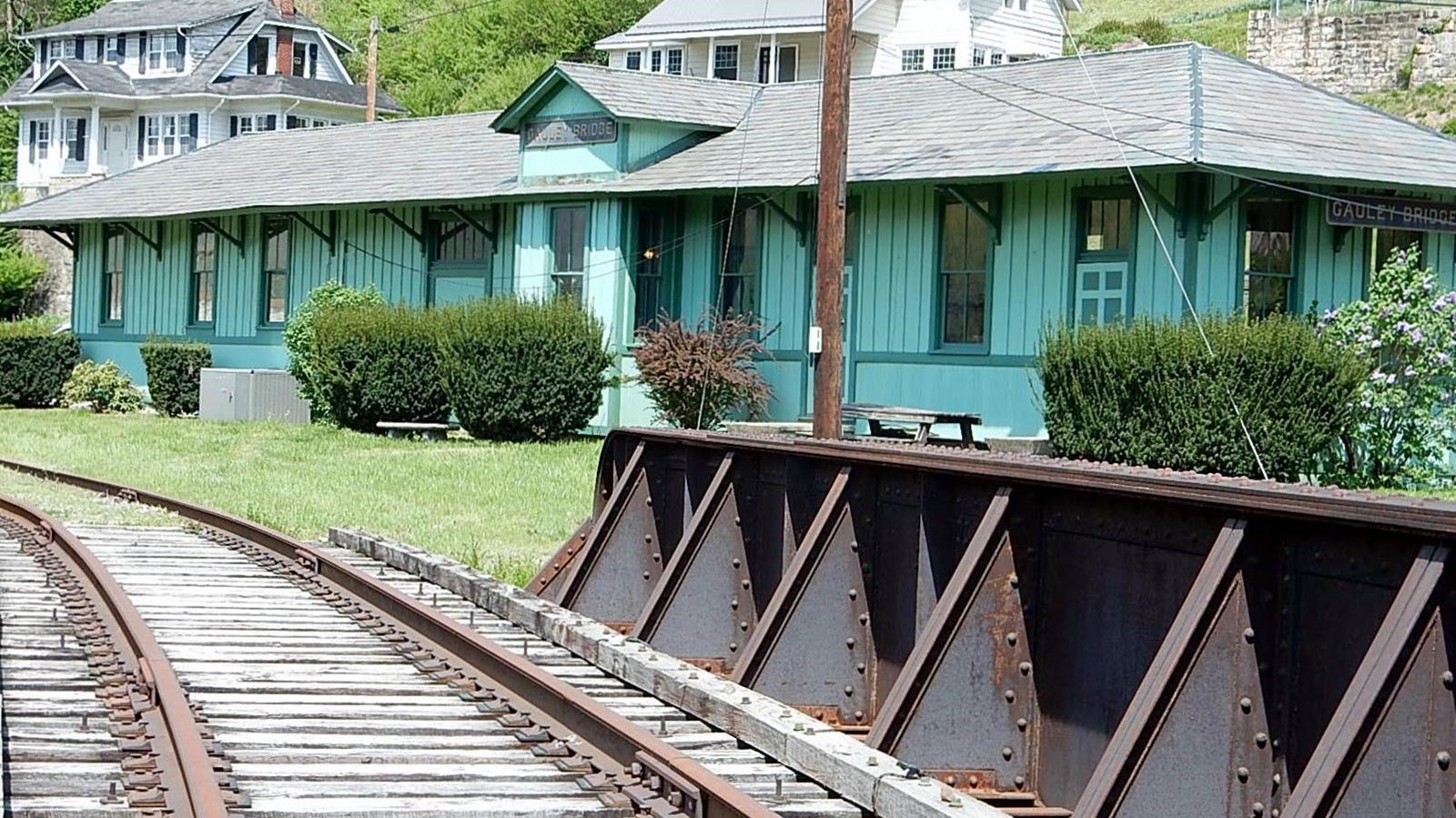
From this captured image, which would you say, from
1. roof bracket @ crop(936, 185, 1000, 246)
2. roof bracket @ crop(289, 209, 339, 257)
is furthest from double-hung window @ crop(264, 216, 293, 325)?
Answer: roof bracket @ crop(936, 185, 1000, 246)

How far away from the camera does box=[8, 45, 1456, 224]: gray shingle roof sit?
22781mm

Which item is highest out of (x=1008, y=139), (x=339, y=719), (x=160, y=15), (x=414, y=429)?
(x=160, y=15)

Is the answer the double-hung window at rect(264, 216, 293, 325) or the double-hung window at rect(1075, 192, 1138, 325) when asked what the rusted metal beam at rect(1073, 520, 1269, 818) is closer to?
the double-hung window at rect(1075, 192, 1138, 325)

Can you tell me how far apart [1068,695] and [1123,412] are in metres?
13.9

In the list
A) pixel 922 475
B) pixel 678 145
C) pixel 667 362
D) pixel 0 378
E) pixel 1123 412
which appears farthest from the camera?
pixel 0 378

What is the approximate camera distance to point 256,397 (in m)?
33.4

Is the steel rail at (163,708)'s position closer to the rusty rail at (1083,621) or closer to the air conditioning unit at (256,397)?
the rusty rail at (1083,621)

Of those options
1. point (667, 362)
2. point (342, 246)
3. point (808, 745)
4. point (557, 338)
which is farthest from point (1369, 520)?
point (342, 246)

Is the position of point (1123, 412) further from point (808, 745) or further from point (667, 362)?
point (808, 745)

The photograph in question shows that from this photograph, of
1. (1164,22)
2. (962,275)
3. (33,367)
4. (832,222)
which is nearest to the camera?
(832,222)

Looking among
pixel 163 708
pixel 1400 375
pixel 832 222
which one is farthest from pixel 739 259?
pixel 163 708

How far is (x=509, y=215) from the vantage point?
1238 inches

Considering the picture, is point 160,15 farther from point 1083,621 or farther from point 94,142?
point 1083,621

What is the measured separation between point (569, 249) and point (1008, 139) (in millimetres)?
7845
